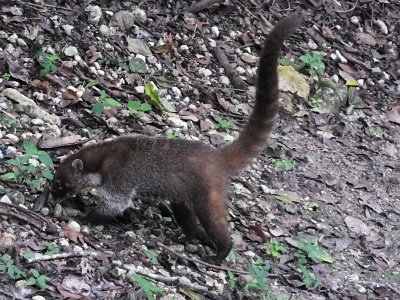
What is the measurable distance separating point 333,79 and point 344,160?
1415 mm

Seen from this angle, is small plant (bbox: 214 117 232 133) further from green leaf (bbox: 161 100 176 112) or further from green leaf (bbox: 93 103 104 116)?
green leaf (bbox: 93 103 104 116)

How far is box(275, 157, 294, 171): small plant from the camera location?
24.9ft

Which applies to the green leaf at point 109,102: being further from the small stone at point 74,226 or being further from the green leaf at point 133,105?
the small stone at point 74,226

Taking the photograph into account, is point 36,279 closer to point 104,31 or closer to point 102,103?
point 102,103

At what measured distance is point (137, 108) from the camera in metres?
7.29

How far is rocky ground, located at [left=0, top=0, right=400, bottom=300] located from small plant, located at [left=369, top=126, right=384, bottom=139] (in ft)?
0.05

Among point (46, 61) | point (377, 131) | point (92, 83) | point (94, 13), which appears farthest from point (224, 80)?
point (46, 61)

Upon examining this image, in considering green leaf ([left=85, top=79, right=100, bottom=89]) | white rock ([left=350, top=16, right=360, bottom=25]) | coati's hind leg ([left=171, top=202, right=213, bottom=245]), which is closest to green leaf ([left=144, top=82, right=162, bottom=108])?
green leaf ([left=85, top=79, right=100, bottom=89])

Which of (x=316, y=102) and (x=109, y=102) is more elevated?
(x=109, y=102)

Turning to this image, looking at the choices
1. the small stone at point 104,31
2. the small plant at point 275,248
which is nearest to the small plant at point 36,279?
the small plant at point 275,248

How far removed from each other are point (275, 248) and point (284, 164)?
139cm

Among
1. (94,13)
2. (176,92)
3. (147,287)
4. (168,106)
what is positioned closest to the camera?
(147,287)

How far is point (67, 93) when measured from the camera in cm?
707

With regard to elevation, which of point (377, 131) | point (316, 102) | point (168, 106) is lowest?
point (377, 131)
